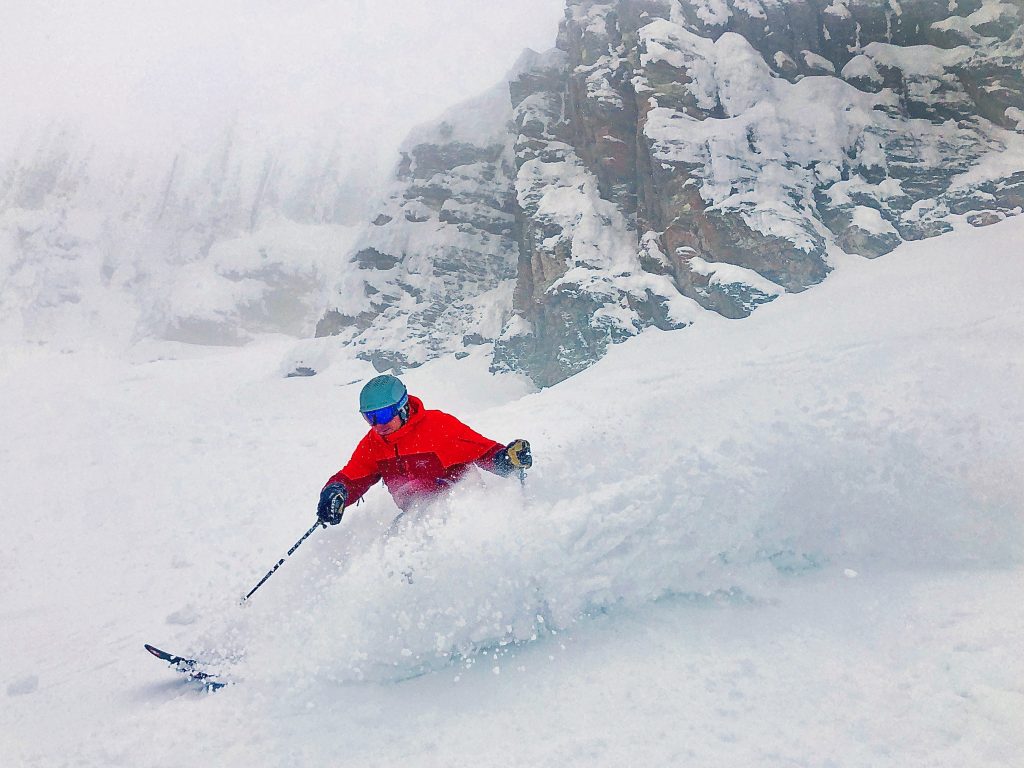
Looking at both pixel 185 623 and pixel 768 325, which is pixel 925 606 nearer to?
pixel 185 623

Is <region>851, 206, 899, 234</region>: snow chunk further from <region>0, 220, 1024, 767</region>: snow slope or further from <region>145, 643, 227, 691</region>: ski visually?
<region>145, 643, 227, 691</region>: ski

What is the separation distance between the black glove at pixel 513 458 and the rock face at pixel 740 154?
2295cm

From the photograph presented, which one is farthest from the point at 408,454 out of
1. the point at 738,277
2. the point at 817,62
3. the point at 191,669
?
the point at 817,62

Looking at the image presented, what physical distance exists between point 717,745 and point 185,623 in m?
3.94

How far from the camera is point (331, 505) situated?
13.1ft

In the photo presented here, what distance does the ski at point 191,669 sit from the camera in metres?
3.26

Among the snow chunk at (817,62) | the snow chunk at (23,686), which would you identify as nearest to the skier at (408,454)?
the snow chunk at (23,686)

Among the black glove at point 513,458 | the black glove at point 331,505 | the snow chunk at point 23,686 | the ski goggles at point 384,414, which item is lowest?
the snow chunk at point 23,686

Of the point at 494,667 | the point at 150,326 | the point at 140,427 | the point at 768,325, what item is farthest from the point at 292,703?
the point at 150,326

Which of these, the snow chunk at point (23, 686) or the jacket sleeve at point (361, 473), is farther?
the jacket sleeve at point (361, 473)

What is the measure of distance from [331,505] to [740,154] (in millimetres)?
28586

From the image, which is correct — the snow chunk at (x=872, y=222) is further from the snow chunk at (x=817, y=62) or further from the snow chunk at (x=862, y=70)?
the snow chunk at (x=817, y=62)

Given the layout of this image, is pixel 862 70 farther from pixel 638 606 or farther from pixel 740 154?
pixel 638 606

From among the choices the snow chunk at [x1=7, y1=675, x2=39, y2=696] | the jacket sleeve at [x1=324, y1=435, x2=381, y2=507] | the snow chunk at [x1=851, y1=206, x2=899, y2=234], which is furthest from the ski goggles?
the snow chunk at [x1=851, y1=206, x2=899, y2=234]
